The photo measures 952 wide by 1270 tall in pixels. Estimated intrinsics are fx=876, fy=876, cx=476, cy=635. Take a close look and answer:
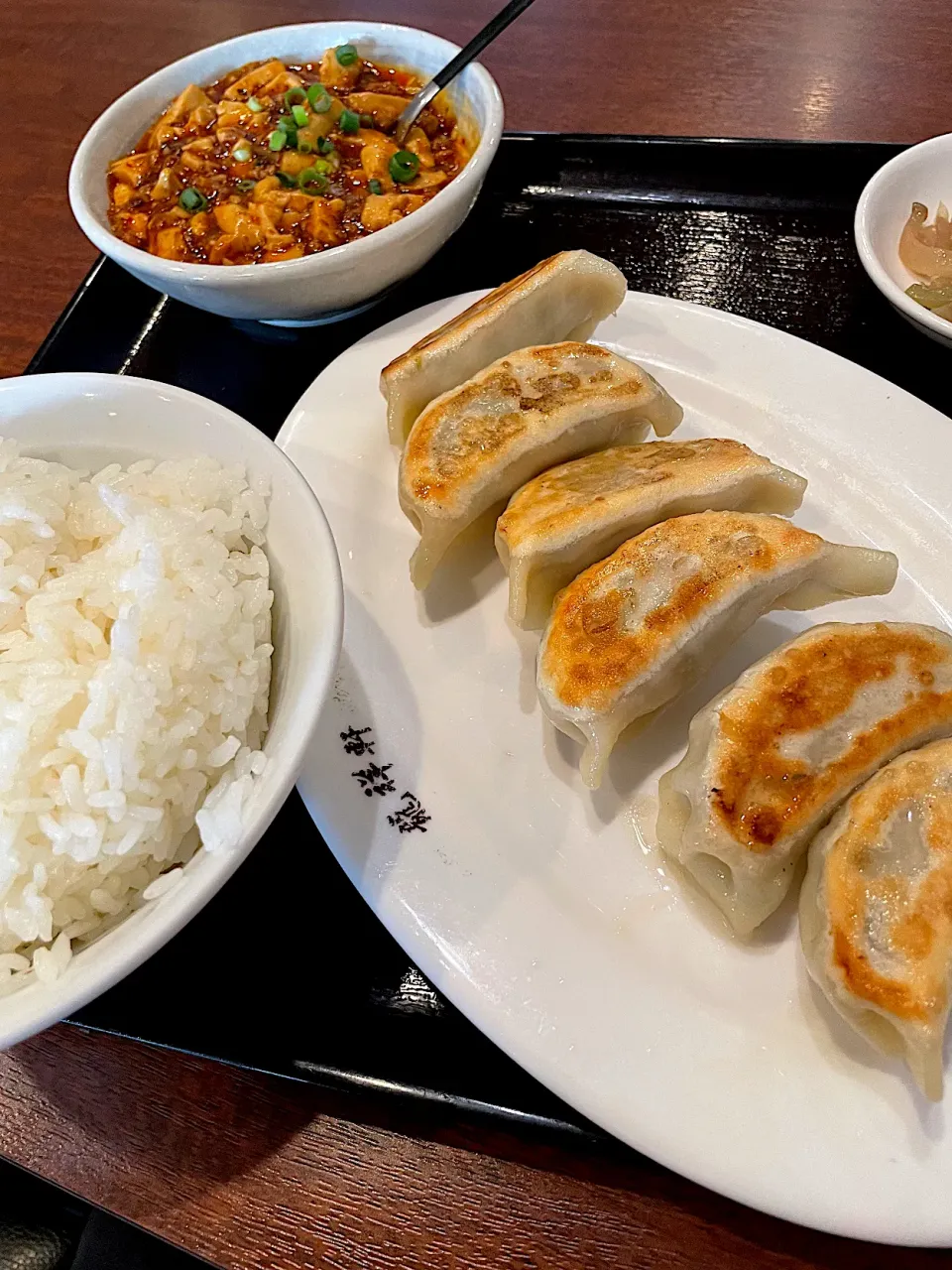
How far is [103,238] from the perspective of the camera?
204cm

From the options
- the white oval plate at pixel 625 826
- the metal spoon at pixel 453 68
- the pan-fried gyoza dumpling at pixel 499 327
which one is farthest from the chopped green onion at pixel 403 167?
the pan-fried gyoza dumpling at pixel 499 327

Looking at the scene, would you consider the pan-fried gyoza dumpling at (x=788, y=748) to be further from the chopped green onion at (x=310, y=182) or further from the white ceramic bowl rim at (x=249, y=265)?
the chopped green onion at (x=310, y=182)

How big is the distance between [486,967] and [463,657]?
2.01ft

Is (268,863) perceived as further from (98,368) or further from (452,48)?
(452,48)

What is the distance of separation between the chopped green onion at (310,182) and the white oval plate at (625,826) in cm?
44

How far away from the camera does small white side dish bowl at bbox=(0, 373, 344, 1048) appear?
107 centimetres

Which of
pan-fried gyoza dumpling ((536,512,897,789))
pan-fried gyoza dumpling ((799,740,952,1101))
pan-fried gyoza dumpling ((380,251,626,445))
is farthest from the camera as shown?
pan-fried gyoza dumpling ((380,251,626,445))

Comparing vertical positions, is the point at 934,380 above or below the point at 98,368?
above

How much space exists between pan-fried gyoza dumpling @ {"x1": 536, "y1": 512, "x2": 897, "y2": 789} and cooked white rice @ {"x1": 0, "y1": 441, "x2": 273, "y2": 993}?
519mm

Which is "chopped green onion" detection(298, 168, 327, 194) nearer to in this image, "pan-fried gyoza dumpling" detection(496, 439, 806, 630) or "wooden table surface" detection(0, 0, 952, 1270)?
"pan-fried gyoza dumpling" detection(496, 439, 806, 630)

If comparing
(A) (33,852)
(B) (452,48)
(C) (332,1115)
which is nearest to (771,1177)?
(C) (332,1115)

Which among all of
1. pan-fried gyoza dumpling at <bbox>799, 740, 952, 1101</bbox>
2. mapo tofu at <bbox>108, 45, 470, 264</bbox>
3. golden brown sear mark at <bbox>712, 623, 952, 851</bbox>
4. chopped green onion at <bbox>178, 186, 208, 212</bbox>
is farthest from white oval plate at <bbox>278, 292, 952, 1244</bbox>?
chopped green onion at <bbox>178, 186, 208, 212</bbox>

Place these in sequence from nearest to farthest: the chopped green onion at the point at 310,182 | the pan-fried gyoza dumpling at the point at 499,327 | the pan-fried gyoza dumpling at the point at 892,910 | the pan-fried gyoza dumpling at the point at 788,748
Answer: the pan-fried gyoza dumpling at the point at 892,910, the pan-fried gyoza dumpling at the point at 788,748, the pan-fried gyoza dumpling at the point at 499,327, the chopped green onion at the point at 310,182

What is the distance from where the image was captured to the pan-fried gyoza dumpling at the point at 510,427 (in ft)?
5.74
